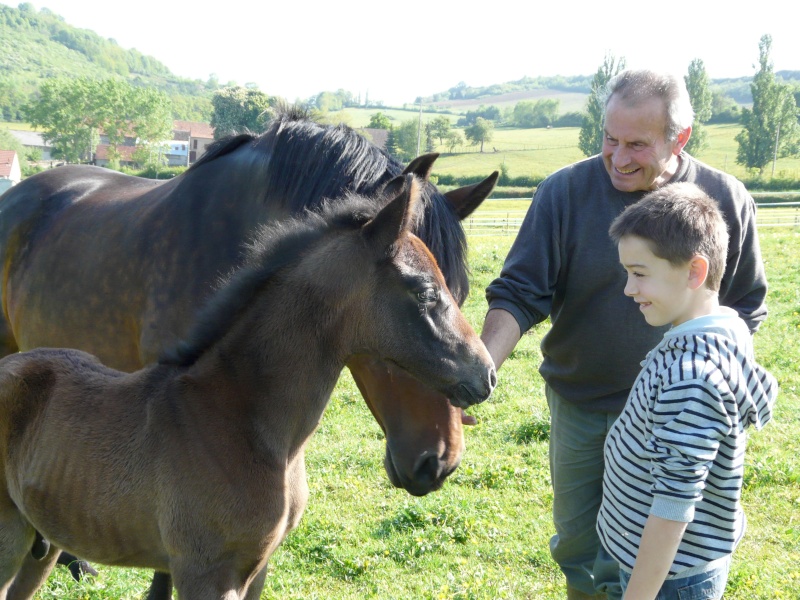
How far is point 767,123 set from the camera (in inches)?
1945

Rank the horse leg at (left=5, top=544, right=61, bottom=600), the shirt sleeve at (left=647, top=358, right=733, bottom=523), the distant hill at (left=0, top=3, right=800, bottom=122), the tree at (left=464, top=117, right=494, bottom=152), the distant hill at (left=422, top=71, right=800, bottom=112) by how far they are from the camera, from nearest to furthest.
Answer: the shirt sleeve at (left=647, top=358, right=733, bottom=523) < the horse leg at (left=5, top=544, right=61, bottom=600) < the tree at (left=464, top=117, right=494, bottom=152) < the distant hill at (left=0, top=3, right=800, bottom=122) < the distant hill at (left=422, top=71, right=800, bottom=112)

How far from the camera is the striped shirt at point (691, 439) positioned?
77.3 inches

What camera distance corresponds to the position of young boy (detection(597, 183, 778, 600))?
197cm

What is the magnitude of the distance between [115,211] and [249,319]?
7.30 feet

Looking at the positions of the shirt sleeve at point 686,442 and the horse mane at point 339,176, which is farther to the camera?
the horse mane at point 339,176

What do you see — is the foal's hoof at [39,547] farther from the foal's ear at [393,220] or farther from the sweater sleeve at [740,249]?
the sweater sleeve at [740,249]

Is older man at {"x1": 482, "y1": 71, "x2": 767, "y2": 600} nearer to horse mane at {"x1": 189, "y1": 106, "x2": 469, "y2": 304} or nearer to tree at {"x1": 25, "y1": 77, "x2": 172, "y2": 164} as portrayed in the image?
horse mane at {"x1": 189, "y1": 106, "x2": 469, "y2": 304}

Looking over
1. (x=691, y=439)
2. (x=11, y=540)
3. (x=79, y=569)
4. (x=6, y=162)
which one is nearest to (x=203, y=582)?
(x=11, y=540)

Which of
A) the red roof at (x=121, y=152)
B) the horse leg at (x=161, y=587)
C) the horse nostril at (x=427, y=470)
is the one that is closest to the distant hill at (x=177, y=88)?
the red roof at (x=121, y=152)

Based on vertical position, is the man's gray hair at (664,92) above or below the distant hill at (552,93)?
below

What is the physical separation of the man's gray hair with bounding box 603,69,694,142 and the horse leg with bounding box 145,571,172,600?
301 cm

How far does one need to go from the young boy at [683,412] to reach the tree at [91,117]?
6902cm

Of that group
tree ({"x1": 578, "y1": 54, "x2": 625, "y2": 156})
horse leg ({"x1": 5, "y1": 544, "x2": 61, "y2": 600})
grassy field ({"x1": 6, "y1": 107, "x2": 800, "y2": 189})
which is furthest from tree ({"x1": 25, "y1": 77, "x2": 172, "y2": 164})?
horse leg ({"x1": 5, "y1": 544, "x2": 61, "y2": 600})

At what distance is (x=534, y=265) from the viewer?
3.33 meters
